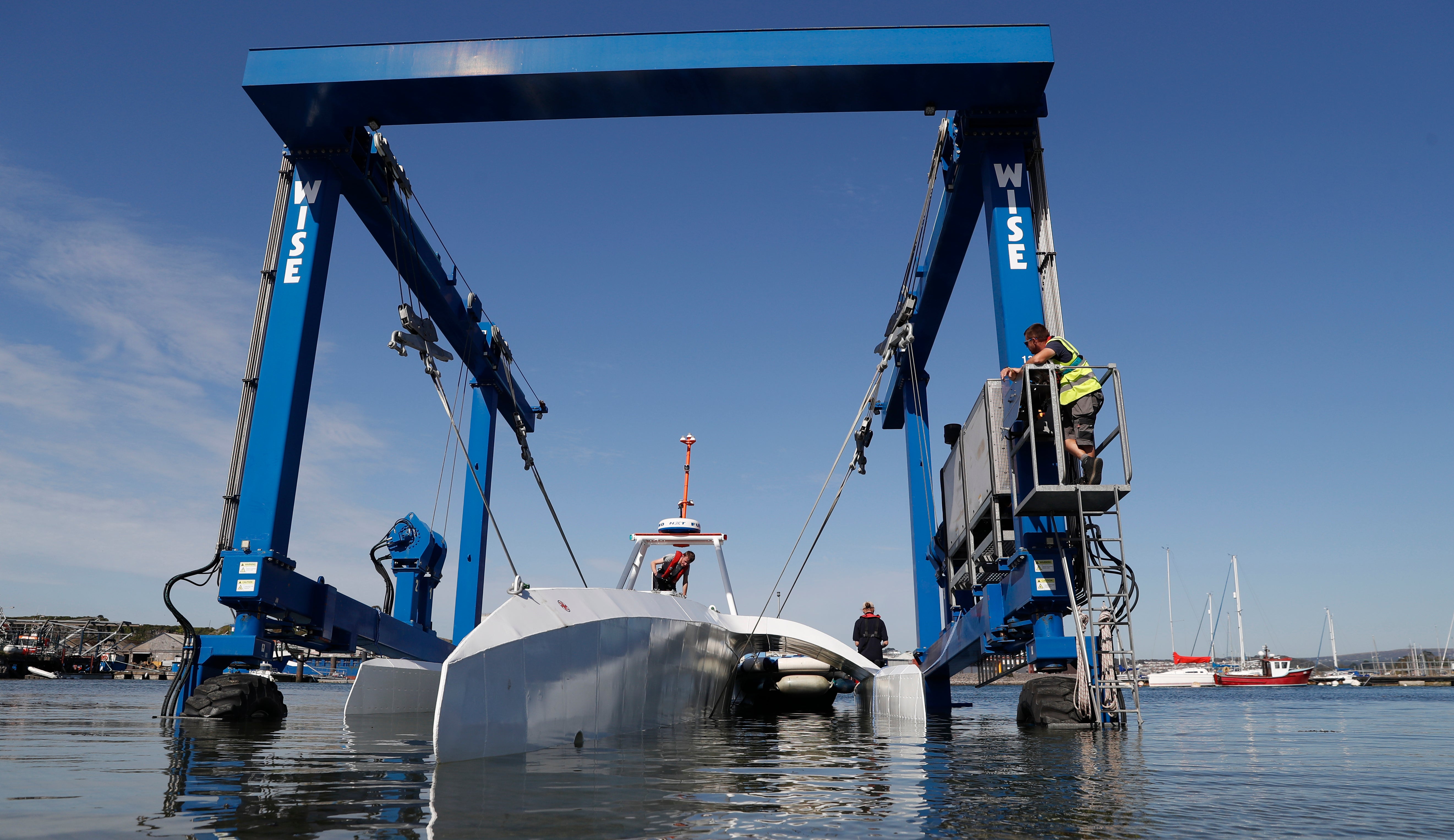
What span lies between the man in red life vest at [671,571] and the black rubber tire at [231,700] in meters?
4.85

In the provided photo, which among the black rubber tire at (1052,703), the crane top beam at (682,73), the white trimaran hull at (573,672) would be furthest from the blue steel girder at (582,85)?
the white trimaran hull at (573,672)

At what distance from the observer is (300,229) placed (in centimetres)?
1026

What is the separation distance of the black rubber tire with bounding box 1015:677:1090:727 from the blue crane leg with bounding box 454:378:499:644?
37.3ft

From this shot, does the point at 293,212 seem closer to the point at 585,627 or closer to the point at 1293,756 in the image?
the point at 585,627

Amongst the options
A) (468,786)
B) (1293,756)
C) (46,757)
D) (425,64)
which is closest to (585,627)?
(468,786)

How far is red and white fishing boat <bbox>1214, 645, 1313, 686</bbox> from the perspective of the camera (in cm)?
5866

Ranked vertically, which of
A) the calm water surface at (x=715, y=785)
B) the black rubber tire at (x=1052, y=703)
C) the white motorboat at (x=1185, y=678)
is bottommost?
the white motorboat at (x=1185, y=678)

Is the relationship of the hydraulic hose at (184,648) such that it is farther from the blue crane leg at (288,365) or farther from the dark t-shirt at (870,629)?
the dark t-shirt at (870,629)

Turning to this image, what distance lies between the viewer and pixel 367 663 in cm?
1196

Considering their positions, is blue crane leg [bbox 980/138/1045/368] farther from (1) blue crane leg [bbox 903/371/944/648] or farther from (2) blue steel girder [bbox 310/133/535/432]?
(2) blue steel girder [bbox 310/133/535/432]

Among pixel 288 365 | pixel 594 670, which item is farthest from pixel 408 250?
pixel 594 670

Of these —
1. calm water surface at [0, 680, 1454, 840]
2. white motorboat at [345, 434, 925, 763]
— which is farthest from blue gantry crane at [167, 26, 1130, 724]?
white motorboat at [345, 434, 925, 763]

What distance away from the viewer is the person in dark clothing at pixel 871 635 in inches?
626

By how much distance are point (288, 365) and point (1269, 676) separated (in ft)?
225
